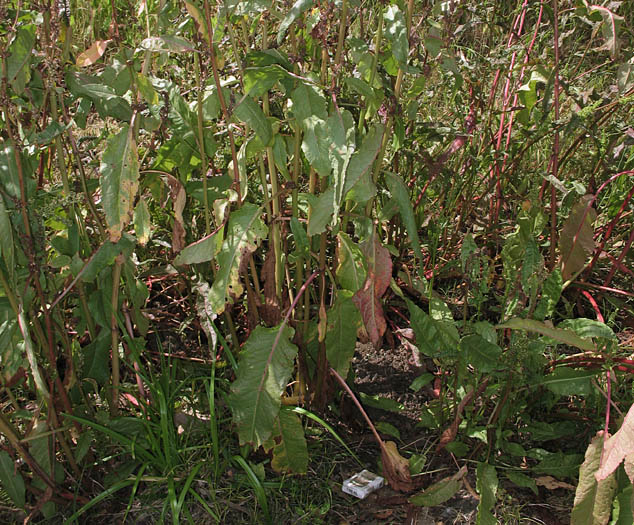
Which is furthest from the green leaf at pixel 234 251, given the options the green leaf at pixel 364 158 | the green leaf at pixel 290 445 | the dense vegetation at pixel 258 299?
the green leaf at pixel 290 445

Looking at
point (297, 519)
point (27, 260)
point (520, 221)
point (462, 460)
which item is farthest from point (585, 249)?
point (27, 260)

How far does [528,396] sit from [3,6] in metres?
1.58

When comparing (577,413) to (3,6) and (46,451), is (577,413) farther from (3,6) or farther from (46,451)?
(3,6)

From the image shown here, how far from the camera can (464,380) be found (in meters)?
1.80

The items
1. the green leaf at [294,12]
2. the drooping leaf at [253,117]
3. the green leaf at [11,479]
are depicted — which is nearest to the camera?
the green leaf at [294,12]

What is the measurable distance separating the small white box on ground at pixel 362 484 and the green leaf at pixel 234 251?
58 centimetres

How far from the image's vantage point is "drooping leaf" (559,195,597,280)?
1979 millimetres

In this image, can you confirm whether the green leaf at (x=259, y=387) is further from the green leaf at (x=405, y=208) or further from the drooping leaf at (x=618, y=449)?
the drooping leaf at (x=618, y=449)

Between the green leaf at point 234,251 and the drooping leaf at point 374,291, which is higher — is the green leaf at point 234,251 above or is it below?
above

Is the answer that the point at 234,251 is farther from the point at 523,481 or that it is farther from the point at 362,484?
the point at 523,481

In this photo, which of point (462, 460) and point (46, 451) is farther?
point (462, 460)

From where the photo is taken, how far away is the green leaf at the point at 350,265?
5.00ft

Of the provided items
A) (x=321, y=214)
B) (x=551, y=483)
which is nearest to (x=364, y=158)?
(x=321, y=214)

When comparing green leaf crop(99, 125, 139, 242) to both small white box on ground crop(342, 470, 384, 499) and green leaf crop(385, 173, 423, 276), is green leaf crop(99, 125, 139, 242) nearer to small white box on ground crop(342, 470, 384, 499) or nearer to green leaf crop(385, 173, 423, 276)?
green leaf crop(385, 173, 423, 276)
